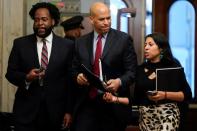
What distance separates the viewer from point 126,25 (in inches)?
234

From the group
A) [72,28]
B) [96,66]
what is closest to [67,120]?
[96,66]

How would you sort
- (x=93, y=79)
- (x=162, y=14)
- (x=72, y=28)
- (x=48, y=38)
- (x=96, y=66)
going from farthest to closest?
1. (x=162, y=14)
2. (x=72, y=28)
3. (x=48, y=38)
4. (x=96, y=66)
5. (x=93, y=79)

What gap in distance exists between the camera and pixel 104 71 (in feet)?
11.5

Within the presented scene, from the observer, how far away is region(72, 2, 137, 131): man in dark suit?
352 centimetres

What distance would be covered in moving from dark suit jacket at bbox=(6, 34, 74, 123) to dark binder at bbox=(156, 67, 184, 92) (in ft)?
2.50

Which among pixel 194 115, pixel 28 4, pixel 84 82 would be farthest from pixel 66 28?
pixel 194 115

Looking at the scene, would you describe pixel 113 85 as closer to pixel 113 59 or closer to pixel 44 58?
pixel 113 59

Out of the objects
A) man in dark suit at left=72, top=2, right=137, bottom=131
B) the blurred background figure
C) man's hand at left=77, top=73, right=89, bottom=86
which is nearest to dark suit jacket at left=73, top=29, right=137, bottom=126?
man in dark suit at left=72, top=2, right=137, bottom=131

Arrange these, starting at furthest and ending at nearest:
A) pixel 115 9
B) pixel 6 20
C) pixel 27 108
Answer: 1. pixel 115 9
2. pixel 6 20
3. pixel 27 108

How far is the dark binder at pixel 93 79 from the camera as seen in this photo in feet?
10.6

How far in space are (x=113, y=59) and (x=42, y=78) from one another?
597 mm

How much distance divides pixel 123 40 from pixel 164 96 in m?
0.55

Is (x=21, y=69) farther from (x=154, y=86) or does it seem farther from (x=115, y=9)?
(x=115, y=9)

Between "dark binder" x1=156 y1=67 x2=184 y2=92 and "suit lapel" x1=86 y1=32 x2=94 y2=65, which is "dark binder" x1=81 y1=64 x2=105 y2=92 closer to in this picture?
"suit lapel" x1=86 y1=32 x2=94 y2=65
